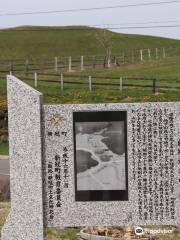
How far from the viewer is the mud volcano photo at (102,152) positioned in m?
10.1

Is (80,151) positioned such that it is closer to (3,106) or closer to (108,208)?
(108,208)

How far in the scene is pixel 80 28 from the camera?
3787 inches

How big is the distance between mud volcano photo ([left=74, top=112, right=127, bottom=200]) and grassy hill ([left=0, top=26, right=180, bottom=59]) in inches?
2449

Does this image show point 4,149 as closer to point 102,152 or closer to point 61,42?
point 102,152

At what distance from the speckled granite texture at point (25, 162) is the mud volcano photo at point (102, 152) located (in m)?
0.64

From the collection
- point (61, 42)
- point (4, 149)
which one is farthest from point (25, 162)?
point (61, 42)

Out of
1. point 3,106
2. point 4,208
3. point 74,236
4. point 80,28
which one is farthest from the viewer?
point 80,28

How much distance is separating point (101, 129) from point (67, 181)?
0.96 m

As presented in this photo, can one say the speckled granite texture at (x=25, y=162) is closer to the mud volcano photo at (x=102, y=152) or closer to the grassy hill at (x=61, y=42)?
the mud volcano photo at (x=102, y=152)

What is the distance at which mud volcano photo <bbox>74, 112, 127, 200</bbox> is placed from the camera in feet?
33.3

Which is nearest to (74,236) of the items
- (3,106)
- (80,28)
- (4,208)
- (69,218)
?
(69,218)

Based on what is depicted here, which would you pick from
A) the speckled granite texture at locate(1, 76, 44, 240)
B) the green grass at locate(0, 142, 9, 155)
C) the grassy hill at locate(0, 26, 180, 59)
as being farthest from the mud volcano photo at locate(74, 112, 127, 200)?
the grassy hill at locate(0, 26, 180, 59)

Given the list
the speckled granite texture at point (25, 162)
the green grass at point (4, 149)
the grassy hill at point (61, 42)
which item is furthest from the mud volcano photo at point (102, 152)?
the grassy hill at point (61, 42)

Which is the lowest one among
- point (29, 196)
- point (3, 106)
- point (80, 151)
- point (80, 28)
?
point (29, 196)
